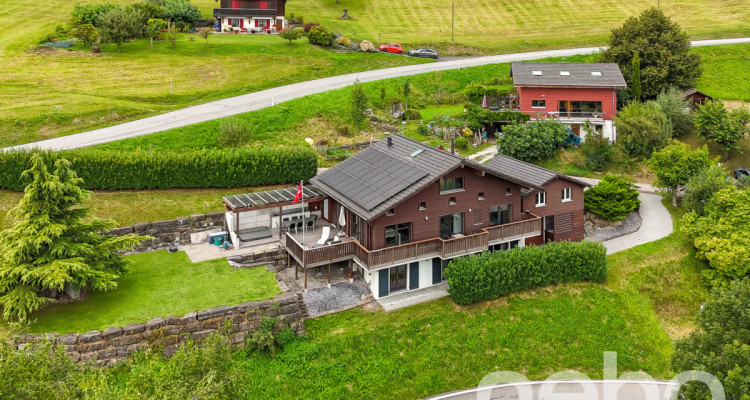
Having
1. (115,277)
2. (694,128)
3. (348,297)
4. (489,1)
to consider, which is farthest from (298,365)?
(489,1)

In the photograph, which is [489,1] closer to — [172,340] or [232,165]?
[232,165]

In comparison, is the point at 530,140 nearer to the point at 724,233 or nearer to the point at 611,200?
the point at 611,200

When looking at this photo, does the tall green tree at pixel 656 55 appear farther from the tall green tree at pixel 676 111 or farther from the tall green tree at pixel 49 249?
the tall green tree at pixel 49 249

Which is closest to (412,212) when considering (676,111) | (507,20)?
(676,111)

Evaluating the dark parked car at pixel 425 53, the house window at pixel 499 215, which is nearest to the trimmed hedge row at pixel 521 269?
the house window at pixel 499 215

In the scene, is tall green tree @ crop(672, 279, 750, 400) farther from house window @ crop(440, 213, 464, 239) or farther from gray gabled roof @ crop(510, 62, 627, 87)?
gray gabled roof @ crop(510, 62, 627, 87)
